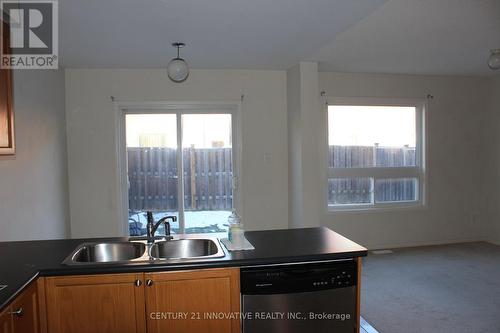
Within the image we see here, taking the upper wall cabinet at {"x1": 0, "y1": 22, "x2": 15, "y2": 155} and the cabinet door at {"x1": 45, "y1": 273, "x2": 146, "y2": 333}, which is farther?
the upper wall cabinet at {"x1": 0, "y1": 22, "x2": 15, "y2": 155}

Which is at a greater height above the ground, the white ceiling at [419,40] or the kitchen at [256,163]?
the white ceiling at [419,40]

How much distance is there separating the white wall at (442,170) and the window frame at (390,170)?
0.07 metres

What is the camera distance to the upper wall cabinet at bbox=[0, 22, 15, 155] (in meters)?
2.18

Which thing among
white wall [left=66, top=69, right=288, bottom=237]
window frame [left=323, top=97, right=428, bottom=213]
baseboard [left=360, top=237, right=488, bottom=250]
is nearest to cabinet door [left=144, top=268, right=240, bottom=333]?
white wall [left=66, top=69, right=288, bottom=237]

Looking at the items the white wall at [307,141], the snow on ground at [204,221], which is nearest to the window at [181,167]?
the snow on ground at [204,221]

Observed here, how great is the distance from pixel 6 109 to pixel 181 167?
2.48 m

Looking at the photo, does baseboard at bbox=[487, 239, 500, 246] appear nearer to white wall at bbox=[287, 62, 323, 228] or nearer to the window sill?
the window sill

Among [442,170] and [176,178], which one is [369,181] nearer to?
[442,170]

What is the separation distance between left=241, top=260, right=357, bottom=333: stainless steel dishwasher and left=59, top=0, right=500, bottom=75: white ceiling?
1717 mm

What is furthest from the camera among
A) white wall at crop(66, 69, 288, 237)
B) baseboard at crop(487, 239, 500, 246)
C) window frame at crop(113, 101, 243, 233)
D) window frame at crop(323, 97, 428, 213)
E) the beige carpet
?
baseboard at crop(487, 239, 500, 246)

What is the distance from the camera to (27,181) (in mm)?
3096

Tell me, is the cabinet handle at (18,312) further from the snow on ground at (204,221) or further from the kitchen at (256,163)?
the snow on ground at (204,221)

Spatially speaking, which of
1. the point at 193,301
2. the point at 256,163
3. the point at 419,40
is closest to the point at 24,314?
the point at 193,301

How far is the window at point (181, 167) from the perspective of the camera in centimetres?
454
